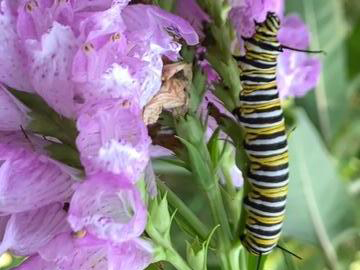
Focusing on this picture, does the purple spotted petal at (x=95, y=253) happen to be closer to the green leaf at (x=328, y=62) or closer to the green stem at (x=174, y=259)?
the green stem at (x=174, y=259)

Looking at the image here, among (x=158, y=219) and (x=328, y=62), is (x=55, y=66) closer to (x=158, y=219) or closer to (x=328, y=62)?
(x=158, y=219)

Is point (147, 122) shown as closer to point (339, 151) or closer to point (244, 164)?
point (244, 164)

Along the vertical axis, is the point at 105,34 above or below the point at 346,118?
above

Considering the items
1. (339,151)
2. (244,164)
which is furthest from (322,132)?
(244,164)

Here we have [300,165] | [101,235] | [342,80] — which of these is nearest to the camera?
[101,235]

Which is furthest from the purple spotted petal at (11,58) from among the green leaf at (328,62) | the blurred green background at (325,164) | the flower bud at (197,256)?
the green leaf at (328,62)

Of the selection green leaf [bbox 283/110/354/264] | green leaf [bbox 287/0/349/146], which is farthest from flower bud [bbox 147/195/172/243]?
green leaf [bbox 287/0/349/146]
